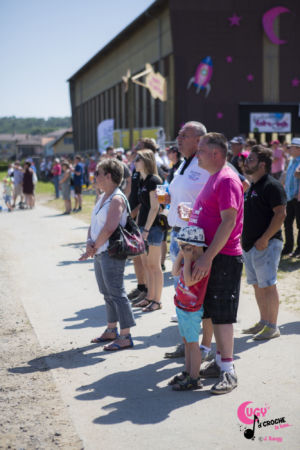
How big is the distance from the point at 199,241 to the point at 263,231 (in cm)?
147

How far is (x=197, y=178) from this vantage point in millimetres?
4973

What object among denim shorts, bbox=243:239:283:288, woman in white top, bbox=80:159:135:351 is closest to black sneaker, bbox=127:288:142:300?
woman in white top, bbox=80:159:135:351

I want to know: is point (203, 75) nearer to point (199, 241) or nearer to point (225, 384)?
point (199, 241)

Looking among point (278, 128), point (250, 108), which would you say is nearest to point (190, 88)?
point (250, 108)

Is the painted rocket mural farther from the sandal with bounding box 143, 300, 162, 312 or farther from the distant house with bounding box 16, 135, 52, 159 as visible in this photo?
the distant house with bounding box 16, 135, 52, 159

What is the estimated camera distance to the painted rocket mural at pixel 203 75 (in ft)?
95.0

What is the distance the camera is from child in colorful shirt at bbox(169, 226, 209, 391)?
411 centimetres

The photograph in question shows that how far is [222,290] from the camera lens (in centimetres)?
424

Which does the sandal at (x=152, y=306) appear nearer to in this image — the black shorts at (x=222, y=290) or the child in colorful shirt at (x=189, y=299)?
the child in colorful shirt at (x=189, y=299)

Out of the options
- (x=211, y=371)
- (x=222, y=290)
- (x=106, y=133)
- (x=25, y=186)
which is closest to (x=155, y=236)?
(x=211, y=371)

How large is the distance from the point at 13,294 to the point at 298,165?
509 centimetres

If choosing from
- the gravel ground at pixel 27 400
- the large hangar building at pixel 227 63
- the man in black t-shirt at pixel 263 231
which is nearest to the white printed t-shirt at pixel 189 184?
the man in black t-shirt at pixel 263 231

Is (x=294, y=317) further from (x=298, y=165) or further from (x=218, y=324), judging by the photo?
(x=298, y=165)

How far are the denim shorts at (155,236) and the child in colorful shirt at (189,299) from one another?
2507mm
